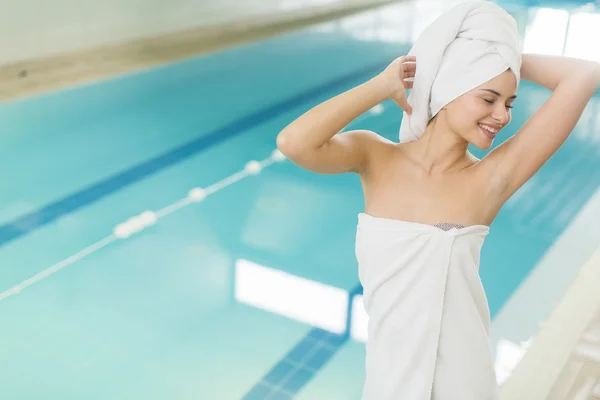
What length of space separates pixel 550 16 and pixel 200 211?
864 cm

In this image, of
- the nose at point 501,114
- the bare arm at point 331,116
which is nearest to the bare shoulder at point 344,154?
the bare arm at point 331,116

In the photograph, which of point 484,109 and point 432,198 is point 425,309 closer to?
point 432,198

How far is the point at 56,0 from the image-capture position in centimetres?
741

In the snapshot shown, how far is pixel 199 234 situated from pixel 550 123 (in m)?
3.00

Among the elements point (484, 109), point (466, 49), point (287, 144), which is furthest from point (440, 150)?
point (287, 144)

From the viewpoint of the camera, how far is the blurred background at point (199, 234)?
319 centimetres

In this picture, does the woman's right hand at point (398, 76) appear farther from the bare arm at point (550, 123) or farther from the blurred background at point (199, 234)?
the blurred background at point (199, 234)

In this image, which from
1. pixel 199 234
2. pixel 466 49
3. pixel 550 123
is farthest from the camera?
pixel 199 234

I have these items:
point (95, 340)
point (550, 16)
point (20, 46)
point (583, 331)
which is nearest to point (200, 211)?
point (95, 340)

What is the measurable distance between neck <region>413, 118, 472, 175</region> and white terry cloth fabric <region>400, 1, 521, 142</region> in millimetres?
118

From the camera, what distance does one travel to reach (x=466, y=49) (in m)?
1.62

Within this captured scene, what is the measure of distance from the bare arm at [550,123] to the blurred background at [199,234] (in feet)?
4.29

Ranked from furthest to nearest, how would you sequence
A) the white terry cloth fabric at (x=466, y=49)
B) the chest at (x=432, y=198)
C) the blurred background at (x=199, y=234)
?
the blurred background at (x=199, y=234) → the chest at (x=432, y=198) → the white terry cloth fabric at (x=466, y=49)

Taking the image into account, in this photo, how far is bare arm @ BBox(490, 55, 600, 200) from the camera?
175 cm
